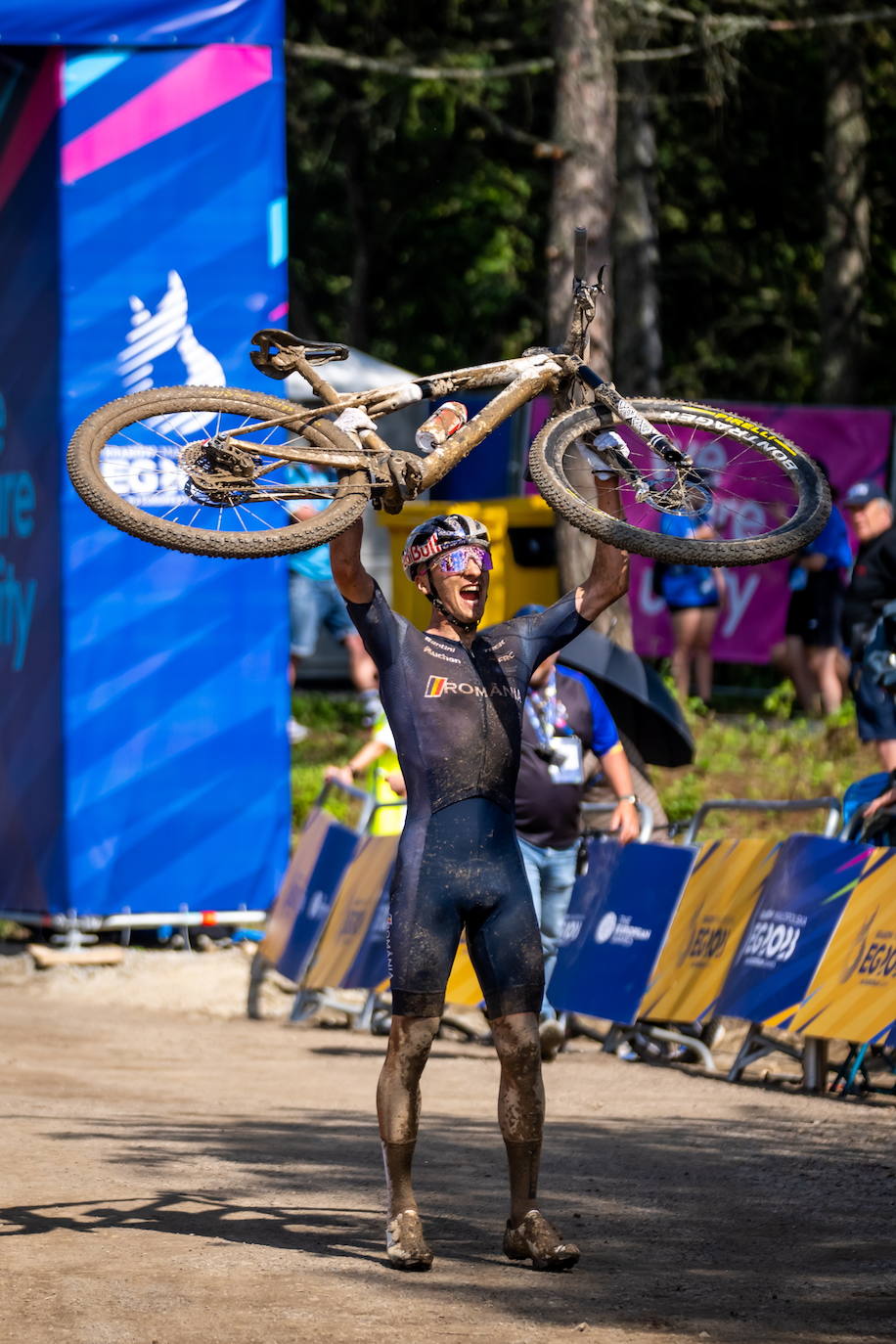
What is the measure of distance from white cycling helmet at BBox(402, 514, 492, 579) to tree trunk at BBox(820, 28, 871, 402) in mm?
17437

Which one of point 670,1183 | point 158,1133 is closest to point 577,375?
point 670,1183

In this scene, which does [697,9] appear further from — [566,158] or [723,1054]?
[723,1054]

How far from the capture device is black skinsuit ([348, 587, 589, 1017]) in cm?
630

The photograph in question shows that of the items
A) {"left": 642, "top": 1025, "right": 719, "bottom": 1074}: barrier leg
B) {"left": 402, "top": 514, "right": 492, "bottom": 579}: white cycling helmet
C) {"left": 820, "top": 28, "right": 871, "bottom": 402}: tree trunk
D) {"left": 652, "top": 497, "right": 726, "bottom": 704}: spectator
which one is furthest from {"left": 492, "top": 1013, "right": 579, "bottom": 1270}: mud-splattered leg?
{"left": 820, "top": 28, "right": 871, "bottom": 402}: tree trunk

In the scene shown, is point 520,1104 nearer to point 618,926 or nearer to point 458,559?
point 458,559

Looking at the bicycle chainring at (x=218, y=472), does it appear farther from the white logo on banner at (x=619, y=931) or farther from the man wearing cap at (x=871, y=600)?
the white logo on banner at (x=619, y=931)

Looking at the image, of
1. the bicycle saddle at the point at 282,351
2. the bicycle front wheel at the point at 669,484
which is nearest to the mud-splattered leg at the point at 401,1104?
the bicycle front wheel at the point at 669,484

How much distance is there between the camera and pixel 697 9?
24234 mm

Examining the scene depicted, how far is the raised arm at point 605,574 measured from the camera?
262 inches

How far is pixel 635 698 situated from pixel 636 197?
14058 millimetres

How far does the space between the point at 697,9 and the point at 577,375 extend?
18.7 metres

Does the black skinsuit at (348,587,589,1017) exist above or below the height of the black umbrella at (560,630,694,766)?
above

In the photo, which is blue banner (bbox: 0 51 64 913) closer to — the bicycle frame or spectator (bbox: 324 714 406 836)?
spectator (bbox: 324 714 406 836)

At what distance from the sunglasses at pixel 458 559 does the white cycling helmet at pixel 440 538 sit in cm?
1
